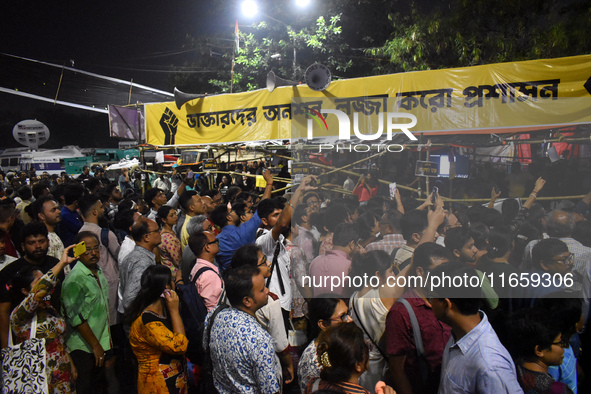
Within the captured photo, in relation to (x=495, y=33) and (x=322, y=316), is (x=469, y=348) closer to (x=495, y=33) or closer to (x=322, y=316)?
(x=322, y=316)

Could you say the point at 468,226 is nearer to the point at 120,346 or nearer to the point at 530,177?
the point at 530,177

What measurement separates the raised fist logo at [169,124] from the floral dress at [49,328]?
2.71 m

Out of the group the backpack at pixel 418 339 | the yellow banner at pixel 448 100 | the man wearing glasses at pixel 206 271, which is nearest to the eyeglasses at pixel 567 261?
the yellow banner at pixel 448 100

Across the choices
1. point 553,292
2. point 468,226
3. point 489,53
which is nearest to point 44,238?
point 468,226

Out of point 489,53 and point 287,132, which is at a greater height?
point 489,53

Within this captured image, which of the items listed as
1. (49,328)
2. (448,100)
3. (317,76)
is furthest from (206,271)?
(448,100)

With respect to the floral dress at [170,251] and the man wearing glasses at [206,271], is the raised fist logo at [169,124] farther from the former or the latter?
the man wearing glasses at [206,271]

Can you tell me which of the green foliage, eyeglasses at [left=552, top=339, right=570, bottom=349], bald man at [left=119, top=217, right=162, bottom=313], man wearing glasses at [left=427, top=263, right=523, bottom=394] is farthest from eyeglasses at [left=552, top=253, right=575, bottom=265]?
the green foliage

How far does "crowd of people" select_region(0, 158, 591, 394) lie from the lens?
212 centimetres

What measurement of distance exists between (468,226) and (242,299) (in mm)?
1496

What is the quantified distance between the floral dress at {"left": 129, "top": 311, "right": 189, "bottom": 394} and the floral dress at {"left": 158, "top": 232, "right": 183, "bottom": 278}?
5.35 feet

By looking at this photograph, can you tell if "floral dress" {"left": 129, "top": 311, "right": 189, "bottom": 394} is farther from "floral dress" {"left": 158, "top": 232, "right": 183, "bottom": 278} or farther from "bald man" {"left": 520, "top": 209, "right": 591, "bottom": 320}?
"bald man" {"left": 520, "top": 209, "right": 591, "bottom": 320}

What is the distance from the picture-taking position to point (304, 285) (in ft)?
8.73

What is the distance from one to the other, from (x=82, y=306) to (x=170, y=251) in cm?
123
